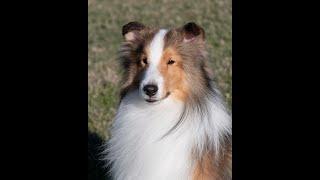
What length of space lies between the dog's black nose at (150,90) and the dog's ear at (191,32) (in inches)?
20.8

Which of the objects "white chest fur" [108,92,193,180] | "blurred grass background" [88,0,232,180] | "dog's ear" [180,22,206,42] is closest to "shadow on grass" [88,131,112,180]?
"blurred grass background" [88,0,232,180]

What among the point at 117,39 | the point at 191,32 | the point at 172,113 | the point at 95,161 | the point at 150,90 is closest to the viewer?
the point at 150,90

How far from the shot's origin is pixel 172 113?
4660 millimetres

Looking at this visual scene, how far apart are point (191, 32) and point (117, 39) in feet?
22.8

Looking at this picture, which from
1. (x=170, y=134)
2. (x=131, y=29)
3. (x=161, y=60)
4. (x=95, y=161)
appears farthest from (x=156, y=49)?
(x=95, y=161)

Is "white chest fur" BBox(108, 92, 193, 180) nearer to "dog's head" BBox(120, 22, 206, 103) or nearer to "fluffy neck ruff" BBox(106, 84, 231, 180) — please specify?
"fluffy neck ruff" BBox(106, 84, 231, 180)

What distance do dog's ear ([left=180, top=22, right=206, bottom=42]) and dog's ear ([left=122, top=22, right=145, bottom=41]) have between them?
0.35m

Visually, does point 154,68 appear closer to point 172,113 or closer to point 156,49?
point 156,49

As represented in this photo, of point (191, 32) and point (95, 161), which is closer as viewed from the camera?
point (191, 32)

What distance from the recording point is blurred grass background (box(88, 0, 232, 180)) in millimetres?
7600

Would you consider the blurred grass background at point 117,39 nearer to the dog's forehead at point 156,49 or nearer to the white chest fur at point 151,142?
the white chest fur at point 151,142
